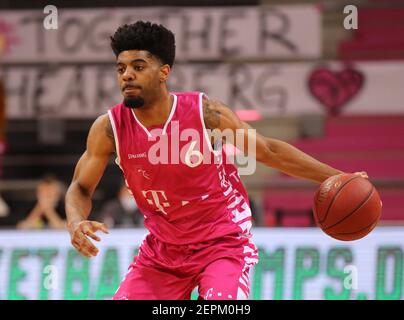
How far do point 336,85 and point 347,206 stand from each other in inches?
191

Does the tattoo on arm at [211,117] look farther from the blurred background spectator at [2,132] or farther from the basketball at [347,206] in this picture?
the blurred background spectator at [2,132]

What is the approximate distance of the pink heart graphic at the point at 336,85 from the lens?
8898 mm

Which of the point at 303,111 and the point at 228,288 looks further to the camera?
the point at 303,111

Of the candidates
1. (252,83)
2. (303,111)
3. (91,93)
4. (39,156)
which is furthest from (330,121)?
(39,156)

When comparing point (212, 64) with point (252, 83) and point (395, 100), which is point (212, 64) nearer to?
point (252, 83)

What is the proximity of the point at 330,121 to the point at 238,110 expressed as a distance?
126cm

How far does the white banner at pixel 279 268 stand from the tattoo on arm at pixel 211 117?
103 inches

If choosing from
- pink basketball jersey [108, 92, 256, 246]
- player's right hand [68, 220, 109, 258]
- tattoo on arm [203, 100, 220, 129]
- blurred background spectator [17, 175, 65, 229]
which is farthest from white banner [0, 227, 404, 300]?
player's right hand [68, 220, 109, 258]

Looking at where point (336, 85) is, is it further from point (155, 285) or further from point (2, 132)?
point (155, 285)

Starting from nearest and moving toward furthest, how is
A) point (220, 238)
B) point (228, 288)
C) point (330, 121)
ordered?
1. point (228, 288)
2. point (220, 238)
3. point (330, 121)

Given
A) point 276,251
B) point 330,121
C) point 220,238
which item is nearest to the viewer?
point 220,238

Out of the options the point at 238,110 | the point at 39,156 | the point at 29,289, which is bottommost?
the point at 29,289

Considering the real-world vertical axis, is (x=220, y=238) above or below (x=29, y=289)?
above

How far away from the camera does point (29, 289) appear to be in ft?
21.7
